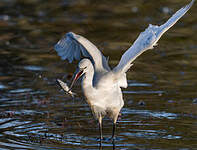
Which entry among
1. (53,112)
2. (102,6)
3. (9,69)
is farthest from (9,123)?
(102,6)

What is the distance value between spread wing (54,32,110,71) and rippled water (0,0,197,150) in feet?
3.26

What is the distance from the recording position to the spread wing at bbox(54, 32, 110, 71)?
8.09 meters

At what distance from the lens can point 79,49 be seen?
879 cm

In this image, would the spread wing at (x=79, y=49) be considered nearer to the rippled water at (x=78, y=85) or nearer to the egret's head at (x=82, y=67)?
the egret's head at (x=82, y=67)

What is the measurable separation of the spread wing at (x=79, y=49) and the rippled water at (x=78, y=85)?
1.00 meters

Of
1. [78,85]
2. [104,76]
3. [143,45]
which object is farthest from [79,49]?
[78,85]

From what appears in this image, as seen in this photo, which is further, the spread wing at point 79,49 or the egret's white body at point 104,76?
the spread wing at point 79,49

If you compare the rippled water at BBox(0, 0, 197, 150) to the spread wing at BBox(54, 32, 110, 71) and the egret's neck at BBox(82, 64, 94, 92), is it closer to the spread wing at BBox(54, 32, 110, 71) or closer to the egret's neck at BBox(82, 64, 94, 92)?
the egret's neck at BBox(82, 64, 94, 92)

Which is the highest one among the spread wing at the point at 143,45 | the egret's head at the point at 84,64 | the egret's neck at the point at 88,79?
the spread wing at the point at 143,45

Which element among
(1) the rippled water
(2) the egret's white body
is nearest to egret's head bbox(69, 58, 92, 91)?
(2) the egret's white body

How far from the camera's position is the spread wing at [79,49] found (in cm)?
809

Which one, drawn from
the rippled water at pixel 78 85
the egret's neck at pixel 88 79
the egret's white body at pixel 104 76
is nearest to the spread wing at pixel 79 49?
the egret's white body at pixel 104 76

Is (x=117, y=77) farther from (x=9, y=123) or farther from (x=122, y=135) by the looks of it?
(x=9, y=123)

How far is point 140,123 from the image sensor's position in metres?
8.47
